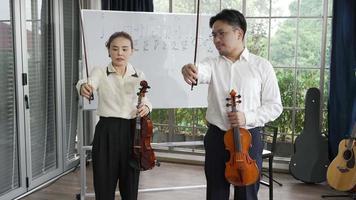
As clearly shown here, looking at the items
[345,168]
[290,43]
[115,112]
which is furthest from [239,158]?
[290,43]

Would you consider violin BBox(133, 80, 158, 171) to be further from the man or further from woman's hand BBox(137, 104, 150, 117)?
the man

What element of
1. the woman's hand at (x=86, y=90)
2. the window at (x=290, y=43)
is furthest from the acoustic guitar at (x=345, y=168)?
the woman's hand at (x=86, y=90)

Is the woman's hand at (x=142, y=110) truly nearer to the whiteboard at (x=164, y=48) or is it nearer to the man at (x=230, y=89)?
the man at (x=230, y=89)

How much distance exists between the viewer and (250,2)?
4.10 metres

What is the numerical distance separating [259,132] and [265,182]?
6.42ft

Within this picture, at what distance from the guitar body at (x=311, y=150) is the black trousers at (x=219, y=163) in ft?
6.33

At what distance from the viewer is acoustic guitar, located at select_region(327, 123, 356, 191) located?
3100 millimetres

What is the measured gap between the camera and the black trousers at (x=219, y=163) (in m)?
1.84

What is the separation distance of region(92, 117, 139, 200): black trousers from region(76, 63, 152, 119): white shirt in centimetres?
5

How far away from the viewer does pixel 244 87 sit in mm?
1824

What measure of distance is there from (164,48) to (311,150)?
1.65 m

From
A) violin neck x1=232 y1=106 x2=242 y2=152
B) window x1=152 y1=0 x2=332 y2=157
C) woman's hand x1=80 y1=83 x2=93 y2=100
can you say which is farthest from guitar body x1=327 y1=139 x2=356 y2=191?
woman's hand x1=80 y1=83 x2=93 y2=100

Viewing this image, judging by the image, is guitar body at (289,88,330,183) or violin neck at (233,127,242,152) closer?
violin neck at (233,127,242,152)

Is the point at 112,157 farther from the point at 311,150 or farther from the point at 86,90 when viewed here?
the point at 311,150
